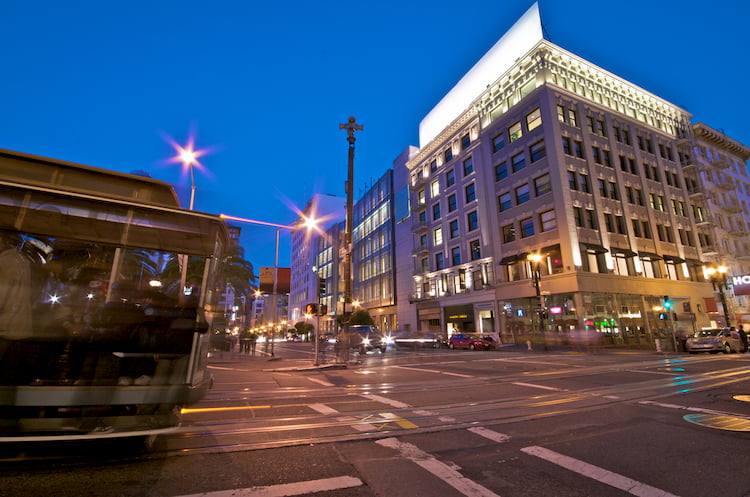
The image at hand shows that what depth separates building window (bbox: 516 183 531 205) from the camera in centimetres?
3272

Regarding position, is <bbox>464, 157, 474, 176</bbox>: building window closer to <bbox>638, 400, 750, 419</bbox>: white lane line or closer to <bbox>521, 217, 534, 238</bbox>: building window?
<bbox>521, 217, 534, 238</bbox>: building window

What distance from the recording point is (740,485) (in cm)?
334

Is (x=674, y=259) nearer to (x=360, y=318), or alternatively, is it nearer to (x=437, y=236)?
(x=437, y=236)

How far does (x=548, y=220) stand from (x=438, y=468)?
3024 cm

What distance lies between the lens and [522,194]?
33.2 metres

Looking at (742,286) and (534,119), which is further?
(534,119)

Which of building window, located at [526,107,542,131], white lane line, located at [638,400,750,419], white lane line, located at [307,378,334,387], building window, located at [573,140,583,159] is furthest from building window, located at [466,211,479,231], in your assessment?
white lane line, located at [638,400,750,419]

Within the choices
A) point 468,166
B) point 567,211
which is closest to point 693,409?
point 567,211

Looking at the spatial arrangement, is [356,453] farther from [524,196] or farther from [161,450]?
[524,196]

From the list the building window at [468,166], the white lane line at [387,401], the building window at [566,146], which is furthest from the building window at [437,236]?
the white lane line at [387,401]

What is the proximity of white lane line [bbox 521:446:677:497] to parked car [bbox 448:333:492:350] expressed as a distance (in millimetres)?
25231

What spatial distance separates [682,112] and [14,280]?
58.1 metres

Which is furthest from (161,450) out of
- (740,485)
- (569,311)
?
(569,311)

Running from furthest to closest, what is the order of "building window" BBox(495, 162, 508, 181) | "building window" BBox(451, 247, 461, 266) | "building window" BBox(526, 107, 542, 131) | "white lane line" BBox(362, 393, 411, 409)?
"building window" BBox(451, 247, 461, 266), "building window" BBox(495, 162, 508, 181), "building window" BBox(526, 107, 542, 131), "white lane line" BBox(362, 393, 411, 409)
